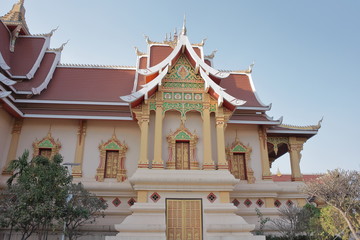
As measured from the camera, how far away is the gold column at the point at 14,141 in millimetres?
11789

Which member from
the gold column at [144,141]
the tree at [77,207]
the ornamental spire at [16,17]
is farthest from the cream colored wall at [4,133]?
the ornamental spire at [16,17]

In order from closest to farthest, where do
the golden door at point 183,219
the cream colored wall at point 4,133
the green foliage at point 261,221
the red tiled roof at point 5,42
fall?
1. the golden door at point 183,219
2. the green foliage at point 261,221
3. the cream colored wall at point 4,133
4. the red tiled roof at point 5,42

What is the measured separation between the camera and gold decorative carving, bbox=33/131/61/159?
40.0ft

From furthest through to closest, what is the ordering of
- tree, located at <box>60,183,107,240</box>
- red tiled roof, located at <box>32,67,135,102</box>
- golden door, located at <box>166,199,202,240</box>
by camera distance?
red tiled roof, located at <box>32,67,135,102</box>
golden door, located at <box>166,199,202,240</box>
tree, located at <box>60,183,107,240</box>

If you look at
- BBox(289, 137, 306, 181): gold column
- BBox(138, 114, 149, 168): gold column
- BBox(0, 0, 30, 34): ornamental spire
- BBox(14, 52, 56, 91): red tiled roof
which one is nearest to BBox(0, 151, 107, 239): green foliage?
BBox(138, 114, 149, 168): gold column

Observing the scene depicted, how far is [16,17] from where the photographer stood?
15.9 metres

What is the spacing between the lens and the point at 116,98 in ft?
44.0

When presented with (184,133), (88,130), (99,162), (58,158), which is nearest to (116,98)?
(88,130)

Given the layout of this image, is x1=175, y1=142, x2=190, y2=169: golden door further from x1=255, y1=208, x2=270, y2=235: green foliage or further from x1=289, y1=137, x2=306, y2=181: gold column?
x1=289, y1=137, x2=306, y2=181: gold column

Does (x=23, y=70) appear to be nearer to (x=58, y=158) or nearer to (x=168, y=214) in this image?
(x=58, y=158)

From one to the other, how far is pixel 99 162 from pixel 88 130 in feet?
4.91

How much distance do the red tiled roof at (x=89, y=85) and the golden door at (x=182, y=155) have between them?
3.97 meters

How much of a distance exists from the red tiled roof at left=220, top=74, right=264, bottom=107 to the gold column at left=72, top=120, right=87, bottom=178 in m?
6.72

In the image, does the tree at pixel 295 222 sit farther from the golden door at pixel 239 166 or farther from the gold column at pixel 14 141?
the gold column at pixel 14 141
